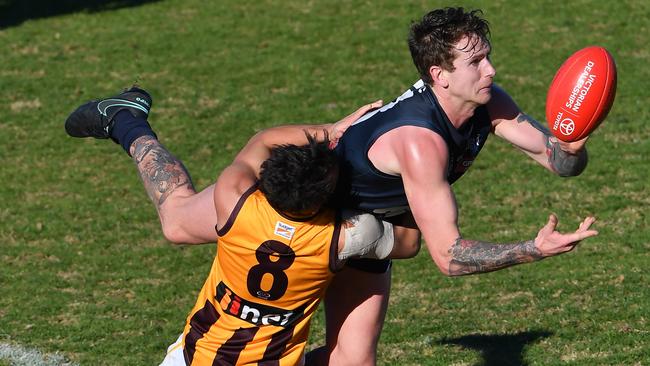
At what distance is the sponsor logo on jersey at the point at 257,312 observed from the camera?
19.6 ft

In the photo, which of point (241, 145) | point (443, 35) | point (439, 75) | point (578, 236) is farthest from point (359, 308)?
point (241, 145)

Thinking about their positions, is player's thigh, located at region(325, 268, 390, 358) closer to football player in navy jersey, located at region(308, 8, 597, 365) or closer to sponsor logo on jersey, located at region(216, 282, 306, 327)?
football player in navy jersey, located at region(308, 8, 597, 365)

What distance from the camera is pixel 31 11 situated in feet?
54.7

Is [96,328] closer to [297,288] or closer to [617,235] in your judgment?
[297,288]

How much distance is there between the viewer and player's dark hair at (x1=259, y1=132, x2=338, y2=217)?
18.2ft

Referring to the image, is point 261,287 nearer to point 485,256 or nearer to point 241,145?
point 485,256

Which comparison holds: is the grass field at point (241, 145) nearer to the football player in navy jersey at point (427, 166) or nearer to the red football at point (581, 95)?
the football player in navy jersey at point (427, 166)

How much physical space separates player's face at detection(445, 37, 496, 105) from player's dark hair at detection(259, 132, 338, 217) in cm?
76

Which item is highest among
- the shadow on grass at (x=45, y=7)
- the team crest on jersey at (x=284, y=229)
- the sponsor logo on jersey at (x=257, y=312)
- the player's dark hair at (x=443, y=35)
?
the player's dark hair at (x=443, y=35)

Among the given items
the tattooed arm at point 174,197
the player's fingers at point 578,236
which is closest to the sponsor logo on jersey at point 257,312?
the tattooed arm at point 174,197

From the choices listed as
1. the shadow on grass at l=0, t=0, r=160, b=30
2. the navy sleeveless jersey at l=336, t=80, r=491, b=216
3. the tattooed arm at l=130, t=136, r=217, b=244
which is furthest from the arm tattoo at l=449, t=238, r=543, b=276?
the shadow on grass at l=0, t=0, r=160, b=30

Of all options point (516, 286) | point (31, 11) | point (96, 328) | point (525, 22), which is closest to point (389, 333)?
point (516, 286)

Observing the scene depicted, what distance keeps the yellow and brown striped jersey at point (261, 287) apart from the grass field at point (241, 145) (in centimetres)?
169

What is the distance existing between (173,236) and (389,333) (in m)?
2.23
